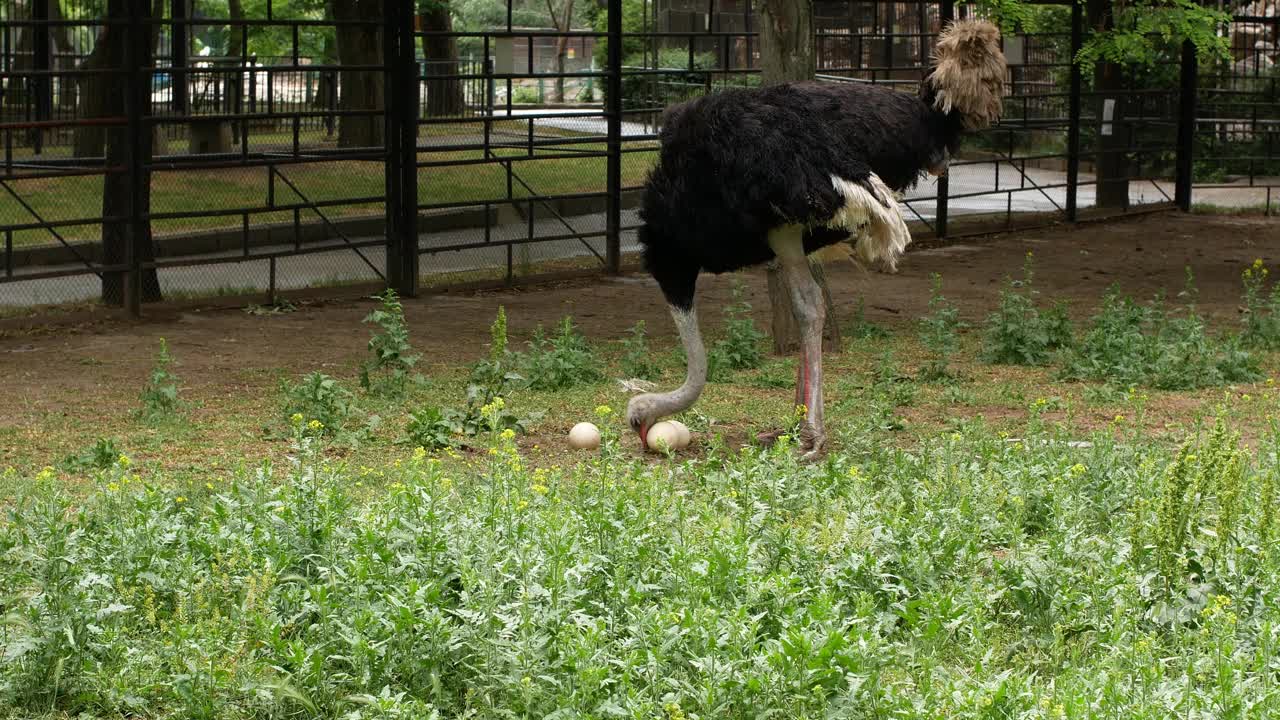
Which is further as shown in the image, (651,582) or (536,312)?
(536,312)

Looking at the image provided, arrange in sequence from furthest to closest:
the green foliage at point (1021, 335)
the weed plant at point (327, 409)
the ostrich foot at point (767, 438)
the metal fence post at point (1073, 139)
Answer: the metal fence post at point (1073, 139)
the green foliage at point (1021, 335)
the weed plant at point (327, 409)
the ostrich foot at point (767, 438)

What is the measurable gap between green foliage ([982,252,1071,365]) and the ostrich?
9.89 feet

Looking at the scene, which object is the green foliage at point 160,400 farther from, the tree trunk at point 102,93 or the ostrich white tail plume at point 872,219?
the tree trunk at point 102,93

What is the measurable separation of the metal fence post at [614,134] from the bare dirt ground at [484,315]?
436 mm

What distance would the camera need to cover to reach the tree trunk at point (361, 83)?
15758 millimetres

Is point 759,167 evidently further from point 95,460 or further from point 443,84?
point 443,84

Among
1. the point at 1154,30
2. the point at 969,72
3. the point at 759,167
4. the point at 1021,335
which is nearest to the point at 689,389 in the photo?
the point at 759,167

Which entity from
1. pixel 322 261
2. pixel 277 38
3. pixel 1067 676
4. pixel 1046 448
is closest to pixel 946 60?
pixel 1046 448

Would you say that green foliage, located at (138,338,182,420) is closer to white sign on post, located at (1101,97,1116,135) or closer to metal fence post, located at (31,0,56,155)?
metal fence post, located at (31,0,56,155)

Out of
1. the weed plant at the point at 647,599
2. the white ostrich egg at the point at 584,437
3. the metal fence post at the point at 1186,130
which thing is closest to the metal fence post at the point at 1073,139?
the metal fence post at the point at 1186,130

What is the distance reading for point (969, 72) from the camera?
8633 millimetres

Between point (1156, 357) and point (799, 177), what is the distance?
4032mm

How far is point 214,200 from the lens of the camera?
16234 millimetres

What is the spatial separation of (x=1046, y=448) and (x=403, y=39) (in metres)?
9.30
